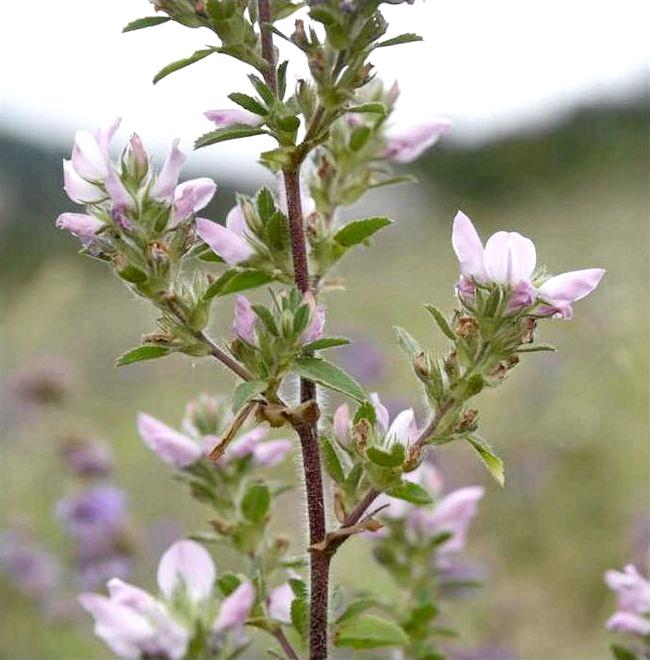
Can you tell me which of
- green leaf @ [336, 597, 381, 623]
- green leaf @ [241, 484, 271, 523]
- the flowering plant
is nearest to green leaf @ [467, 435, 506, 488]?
the flowering plant

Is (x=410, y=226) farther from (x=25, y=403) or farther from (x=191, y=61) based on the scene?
(x=191, y=61)

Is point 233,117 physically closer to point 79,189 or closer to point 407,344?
point 79,189

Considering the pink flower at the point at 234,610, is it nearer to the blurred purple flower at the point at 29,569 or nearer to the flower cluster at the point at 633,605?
the flower cluster at the point at 633,605

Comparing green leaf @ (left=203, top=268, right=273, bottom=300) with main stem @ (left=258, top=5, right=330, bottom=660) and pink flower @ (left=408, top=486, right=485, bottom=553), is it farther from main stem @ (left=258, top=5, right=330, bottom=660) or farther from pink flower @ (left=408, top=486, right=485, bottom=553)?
pink flower @ (left=408, top=486, right=485, bottom=553)

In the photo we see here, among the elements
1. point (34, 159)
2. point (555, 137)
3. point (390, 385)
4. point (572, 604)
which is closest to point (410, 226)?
point (34, 159)

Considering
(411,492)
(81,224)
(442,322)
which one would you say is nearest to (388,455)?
(411,492)

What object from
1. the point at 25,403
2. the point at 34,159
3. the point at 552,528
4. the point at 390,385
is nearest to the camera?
the point at 25,403

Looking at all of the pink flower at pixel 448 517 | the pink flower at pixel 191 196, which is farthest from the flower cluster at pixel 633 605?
the pink flower at pixel 191 196
